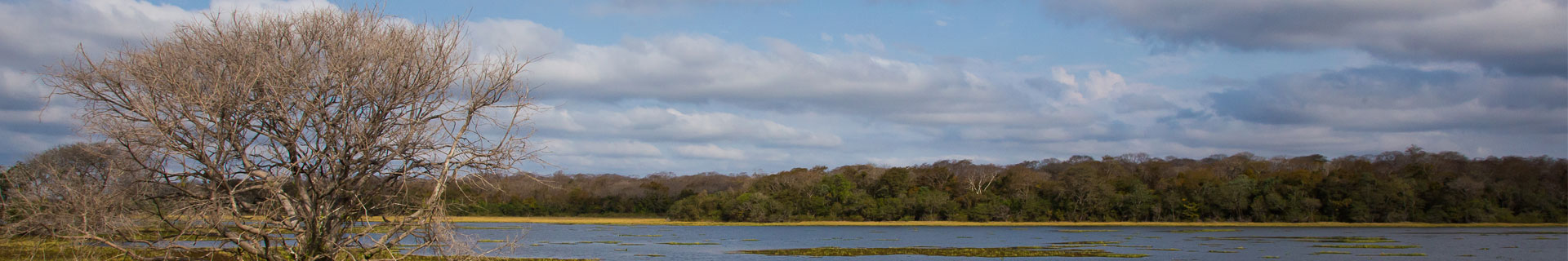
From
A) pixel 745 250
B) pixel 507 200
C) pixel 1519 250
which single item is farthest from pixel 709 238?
pixel 507 200

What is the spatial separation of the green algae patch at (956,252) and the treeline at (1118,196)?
4474 centimetres

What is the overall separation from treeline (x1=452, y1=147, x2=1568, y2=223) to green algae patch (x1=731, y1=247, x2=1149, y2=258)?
44741mm

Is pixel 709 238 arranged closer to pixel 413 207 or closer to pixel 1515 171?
pixel 413 207

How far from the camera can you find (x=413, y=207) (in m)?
18.0

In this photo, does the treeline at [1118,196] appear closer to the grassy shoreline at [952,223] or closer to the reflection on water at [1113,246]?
the grassy shoreline at [952,223]

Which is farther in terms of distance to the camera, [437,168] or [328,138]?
[437,168]

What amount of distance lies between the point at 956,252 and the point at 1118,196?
60.7m

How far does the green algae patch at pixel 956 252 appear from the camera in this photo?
42.0 m

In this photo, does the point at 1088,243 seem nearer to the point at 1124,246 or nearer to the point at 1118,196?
the point at 1124,246

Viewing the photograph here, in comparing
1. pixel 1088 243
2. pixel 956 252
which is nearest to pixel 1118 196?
pixel 1088 243

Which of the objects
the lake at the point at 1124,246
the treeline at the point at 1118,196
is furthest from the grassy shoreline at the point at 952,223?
the lake at the point at 1124,246

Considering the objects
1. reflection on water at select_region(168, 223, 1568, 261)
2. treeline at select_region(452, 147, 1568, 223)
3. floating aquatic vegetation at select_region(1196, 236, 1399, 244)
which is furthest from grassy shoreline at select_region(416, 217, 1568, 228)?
floating aquatic vegetation at select_region(1196, 236, 1399, 244)

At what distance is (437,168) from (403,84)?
1698mm

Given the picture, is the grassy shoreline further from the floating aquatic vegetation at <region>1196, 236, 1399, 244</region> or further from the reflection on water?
the floating aquatic vegetation at <region>1196, 236, 1399, 244</region>
